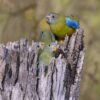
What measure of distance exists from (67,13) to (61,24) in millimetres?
3717

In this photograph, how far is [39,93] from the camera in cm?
296

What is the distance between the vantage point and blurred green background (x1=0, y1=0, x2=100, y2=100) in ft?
24.2

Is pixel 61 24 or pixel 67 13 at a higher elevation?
pixel 67 13

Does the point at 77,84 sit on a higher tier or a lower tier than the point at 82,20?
lower

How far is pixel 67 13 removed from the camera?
7387mm

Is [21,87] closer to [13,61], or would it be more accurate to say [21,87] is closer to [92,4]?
[13,61]

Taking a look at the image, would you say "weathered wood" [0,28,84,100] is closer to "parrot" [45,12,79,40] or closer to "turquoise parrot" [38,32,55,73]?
"turquoise parrot" [38,32,55,73]

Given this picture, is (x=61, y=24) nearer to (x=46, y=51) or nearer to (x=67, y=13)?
(x=46, y=51)

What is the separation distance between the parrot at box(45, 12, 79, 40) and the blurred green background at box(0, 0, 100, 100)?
3.46 metres

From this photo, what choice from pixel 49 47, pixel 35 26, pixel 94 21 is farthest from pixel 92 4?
pixel 49 47

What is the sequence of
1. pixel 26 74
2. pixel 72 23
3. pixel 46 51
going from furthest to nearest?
1. pixel 72 23
2. pixel 46 51
3. pixel 26 74

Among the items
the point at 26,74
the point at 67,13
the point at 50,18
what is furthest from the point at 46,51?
the point at 67,13

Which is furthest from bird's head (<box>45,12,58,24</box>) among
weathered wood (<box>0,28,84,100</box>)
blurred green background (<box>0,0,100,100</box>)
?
blurred green background (<box>0,0,100,100</box>)

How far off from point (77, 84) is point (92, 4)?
440 cm
